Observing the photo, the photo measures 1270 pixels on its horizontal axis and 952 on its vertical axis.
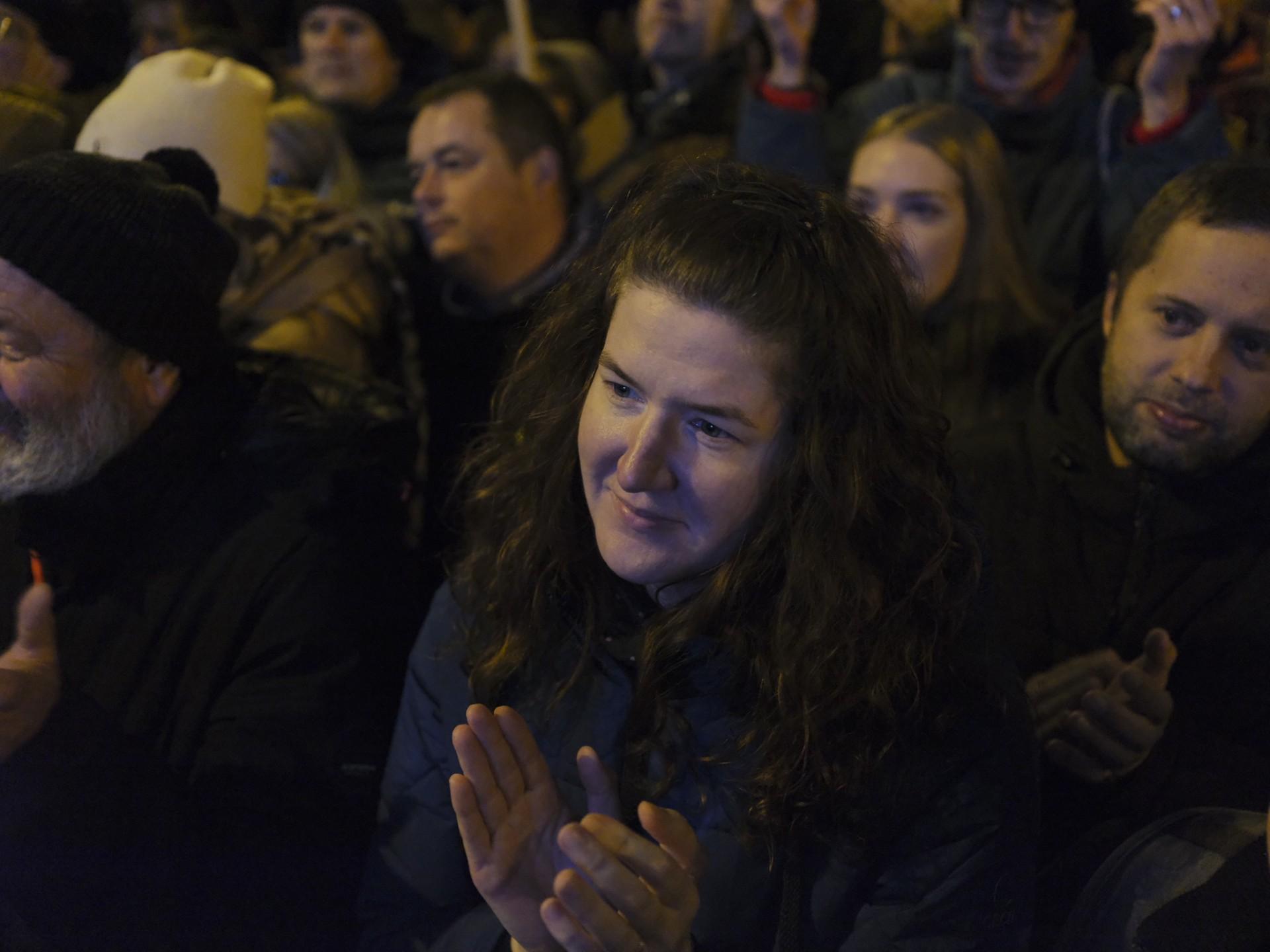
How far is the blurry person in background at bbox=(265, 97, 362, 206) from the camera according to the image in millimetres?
3887

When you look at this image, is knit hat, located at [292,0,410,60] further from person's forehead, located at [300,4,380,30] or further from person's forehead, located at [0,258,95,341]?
person's forehead, located at [0,258,95,341]

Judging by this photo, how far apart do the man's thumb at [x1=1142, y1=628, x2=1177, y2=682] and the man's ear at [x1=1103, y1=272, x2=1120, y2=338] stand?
24.8 inches

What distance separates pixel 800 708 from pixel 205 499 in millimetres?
1152

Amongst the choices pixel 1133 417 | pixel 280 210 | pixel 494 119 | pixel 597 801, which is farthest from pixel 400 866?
pixel 494 119

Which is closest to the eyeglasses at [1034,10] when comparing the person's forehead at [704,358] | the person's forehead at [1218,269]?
the person's forehead at [1218,269]

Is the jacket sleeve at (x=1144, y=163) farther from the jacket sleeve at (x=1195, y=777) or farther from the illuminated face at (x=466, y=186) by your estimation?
the illuminated face at (x=466, y=186)

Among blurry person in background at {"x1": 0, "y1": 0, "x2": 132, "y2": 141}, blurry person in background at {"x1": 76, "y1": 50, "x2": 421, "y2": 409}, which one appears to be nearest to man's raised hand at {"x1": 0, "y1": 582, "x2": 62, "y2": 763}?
blurry person in background at {"x1": 76, "y1": 50, "x2": 421, "y2": 409}

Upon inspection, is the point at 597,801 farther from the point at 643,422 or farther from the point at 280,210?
the point at 280,210

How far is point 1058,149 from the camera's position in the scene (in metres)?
3.59

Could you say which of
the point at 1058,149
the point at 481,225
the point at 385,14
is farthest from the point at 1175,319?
the point at 385,14

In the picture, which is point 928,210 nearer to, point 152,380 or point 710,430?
point 710,430

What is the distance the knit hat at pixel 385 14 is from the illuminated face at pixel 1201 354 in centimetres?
347

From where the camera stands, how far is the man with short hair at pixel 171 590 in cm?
193

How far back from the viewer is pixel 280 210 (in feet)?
10.5
